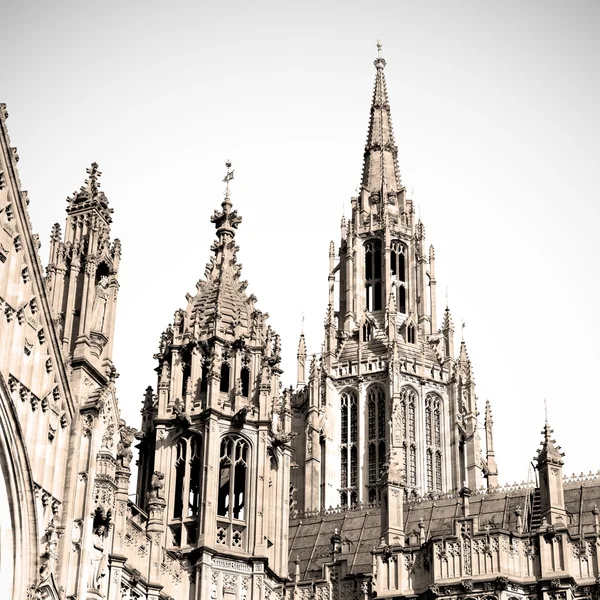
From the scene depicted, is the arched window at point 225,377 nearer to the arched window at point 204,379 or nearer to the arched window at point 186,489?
the arched window at point 204,379

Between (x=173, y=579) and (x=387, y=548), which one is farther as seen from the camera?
(x=387, y=548)

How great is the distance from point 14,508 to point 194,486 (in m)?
14.6

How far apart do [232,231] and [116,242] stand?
1390 cm

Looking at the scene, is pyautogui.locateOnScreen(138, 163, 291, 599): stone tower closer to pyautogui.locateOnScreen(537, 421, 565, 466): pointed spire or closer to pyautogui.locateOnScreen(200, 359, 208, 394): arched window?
pyautogui.locateOnScreen(200, 359, 208, 394): arched window

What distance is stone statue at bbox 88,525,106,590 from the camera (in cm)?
3075

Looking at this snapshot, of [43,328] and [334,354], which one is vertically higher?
[334,354]

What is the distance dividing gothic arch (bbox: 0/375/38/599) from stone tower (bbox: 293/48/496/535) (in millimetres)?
46031

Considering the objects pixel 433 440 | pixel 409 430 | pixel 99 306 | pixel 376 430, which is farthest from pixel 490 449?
pixel 99 306

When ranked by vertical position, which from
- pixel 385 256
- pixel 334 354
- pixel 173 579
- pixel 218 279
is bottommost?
pixel 173 579

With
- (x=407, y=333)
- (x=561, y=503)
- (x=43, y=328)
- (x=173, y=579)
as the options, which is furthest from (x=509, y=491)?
(x=407, y=333)

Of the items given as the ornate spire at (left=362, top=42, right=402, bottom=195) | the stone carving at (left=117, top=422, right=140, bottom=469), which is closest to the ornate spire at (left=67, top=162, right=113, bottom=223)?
the stone carving at (left=117, top=422, right=140, bottom=469)

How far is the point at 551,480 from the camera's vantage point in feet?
145

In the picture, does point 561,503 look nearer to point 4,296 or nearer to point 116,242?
point 116,242

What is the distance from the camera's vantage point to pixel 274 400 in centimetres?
4412
